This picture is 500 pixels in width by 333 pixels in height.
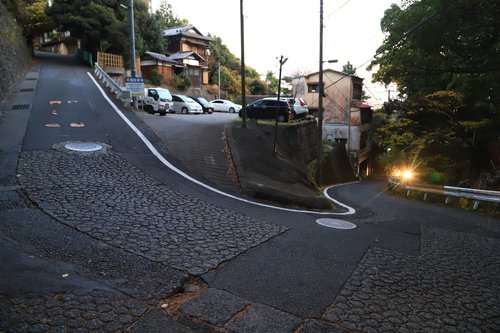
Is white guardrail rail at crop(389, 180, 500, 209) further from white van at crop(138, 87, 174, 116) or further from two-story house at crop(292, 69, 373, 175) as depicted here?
two-story house at crop(292, 69, 373, 175)

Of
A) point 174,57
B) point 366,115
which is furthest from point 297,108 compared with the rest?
point 174,57

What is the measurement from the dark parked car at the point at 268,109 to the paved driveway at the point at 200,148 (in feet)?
20.3

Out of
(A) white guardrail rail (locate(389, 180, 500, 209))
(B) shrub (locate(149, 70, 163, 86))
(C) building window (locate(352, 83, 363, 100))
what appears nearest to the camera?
(A) white guardrail rail (locate(389, 180, 500, 209))

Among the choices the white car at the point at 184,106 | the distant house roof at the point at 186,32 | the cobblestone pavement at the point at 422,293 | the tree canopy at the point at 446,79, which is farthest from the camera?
the distant house roof at the point at 186,32

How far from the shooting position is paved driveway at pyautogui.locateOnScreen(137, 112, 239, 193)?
11328 millimetres

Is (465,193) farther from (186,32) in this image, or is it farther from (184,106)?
(186,32)

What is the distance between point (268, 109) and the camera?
2372cm

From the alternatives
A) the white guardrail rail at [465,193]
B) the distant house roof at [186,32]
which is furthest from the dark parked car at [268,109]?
the distant house roof at [186,32]

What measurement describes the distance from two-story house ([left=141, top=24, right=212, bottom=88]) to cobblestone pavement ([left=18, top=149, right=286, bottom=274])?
3751 centimetres

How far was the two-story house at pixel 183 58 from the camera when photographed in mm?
44625

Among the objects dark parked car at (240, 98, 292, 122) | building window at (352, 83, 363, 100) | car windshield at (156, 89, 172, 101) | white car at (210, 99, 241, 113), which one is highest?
building window at (352, 83, 363, 100)

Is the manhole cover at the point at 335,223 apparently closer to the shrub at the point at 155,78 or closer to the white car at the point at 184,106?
the white car at the point at 184,106

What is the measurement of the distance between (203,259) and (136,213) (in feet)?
7.55

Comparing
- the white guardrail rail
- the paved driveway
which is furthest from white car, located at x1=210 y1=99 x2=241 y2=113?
the white guardrail rail
